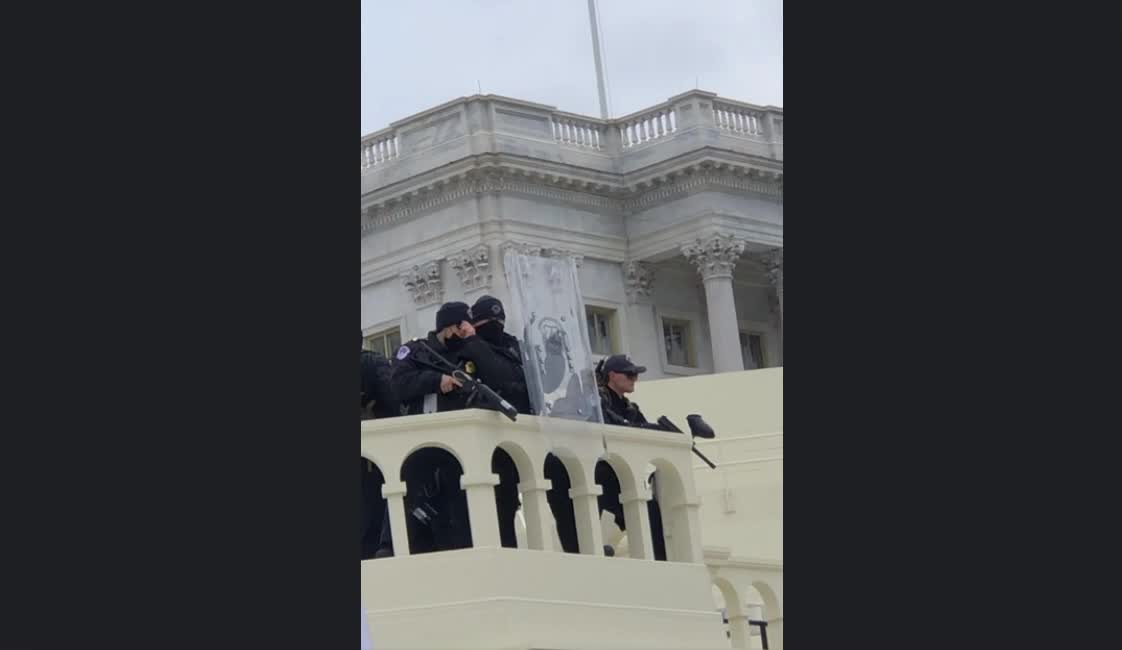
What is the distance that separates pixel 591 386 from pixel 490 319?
47 cm

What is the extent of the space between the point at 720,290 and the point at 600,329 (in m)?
1.50

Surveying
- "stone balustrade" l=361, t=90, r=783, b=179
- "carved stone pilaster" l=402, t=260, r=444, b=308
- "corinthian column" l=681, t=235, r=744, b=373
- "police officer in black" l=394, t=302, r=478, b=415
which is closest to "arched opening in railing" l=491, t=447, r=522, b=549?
"police officer in black" l=394, t=302, r=478, b=415

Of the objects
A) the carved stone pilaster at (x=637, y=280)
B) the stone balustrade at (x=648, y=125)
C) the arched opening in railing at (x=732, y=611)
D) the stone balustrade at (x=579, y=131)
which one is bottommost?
the arched opening in railing at (x=732, y=611)

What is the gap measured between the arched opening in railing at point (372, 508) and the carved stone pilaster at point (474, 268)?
80cm

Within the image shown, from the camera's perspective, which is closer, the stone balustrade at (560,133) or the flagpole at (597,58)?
the stone balustrade at (560,133)

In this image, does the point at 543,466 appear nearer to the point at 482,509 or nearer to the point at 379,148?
the point at 482,509

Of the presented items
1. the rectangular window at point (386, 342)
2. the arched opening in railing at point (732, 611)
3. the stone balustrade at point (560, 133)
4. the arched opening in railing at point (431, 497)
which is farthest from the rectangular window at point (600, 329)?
the arched opening in railing at point (732, 611)

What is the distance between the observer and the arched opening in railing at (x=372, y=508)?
36.3 ft

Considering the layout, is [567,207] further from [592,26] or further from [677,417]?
[677,417]

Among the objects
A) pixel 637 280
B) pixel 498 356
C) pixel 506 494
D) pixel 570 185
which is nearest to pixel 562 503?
pixel 506 494

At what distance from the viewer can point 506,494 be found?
36.9ft

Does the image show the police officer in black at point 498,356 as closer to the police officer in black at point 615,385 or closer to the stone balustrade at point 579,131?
the police officer in black at point 615,385

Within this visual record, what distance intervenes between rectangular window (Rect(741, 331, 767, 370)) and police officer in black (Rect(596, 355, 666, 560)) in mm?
1158

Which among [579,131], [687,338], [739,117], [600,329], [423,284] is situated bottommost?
[600,329]
